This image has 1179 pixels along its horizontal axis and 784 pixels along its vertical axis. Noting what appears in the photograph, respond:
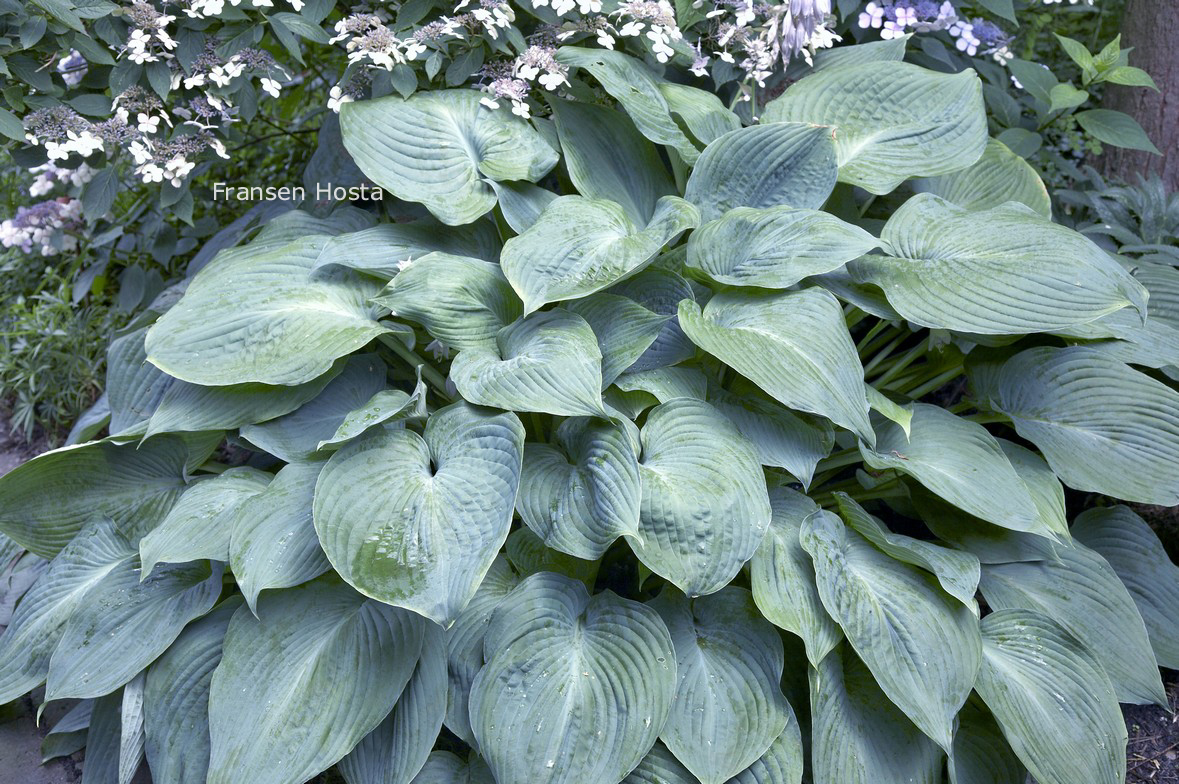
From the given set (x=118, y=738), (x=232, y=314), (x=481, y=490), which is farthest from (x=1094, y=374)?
(x=118, y=738)

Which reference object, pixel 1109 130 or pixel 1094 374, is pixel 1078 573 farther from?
pixel 1109 130

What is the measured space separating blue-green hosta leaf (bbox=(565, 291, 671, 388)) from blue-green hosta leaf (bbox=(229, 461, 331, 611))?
2.33ft

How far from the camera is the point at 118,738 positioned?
7.02 feet

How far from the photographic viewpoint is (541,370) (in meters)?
1.96

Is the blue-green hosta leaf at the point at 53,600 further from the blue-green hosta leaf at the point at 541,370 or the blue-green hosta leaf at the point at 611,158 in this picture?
the blue-green hosta leaf at the point at 611,158

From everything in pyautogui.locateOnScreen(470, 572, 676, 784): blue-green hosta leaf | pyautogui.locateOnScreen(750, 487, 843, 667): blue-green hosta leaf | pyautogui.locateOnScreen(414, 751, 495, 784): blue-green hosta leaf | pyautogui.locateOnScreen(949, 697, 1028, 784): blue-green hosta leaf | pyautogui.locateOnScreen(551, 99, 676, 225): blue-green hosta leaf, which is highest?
pyautogui.locateOnScreen(551, 99, 676, 225): blue-green hosta leaf

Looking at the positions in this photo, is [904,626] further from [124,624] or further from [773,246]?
[124,624]

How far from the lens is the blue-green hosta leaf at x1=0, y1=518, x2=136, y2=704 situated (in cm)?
214

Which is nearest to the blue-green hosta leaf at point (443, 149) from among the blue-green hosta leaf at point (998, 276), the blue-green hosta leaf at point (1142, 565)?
the blue-green hosta leaf at point (998, 276)

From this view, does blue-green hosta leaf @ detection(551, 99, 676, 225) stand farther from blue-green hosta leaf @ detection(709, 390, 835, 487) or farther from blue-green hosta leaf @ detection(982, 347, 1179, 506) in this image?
blue-green hosta leaf @ detection(982, 347, 1179, 506)

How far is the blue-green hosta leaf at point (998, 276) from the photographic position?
6.81 feet

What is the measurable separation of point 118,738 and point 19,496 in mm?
645

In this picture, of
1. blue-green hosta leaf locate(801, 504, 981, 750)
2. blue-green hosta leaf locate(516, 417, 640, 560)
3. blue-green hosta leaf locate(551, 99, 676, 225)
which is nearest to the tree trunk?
blue-green hosta leaf locate(551, 99, 676, 225)

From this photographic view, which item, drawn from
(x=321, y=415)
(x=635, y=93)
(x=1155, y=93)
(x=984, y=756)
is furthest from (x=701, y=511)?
(x=1155, y=93)
